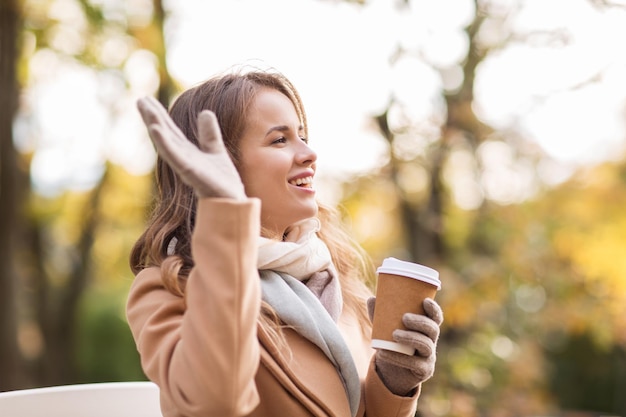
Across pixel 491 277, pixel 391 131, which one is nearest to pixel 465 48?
pixel 391 131

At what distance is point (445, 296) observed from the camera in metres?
4.67

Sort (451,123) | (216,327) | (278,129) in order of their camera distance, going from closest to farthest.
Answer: (216,327)
(278,129)
(451,123)

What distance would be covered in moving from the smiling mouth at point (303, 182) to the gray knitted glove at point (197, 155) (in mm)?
422

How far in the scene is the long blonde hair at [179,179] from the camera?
1672 millimetres

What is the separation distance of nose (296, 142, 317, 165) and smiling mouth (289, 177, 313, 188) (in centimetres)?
4

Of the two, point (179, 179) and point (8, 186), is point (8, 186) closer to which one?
point (8, 186)

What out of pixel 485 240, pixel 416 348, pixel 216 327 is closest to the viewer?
pixel 216 327

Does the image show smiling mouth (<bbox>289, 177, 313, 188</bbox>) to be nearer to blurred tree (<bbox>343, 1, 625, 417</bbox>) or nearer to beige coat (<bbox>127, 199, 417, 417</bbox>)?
Answer: beige coat (<bbox>127, 199, 417, 417</bbox>)

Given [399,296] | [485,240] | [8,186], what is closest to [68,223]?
[8,186]

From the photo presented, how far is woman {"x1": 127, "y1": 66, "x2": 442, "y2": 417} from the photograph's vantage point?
130 centimetres

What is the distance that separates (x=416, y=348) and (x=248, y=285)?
522 mm

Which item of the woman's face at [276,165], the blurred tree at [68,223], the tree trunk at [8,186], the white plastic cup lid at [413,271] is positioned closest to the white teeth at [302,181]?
the woman's face at [276,165]

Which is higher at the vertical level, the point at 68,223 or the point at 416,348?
the point at 416,348

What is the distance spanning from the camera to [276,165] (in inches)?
68.5
